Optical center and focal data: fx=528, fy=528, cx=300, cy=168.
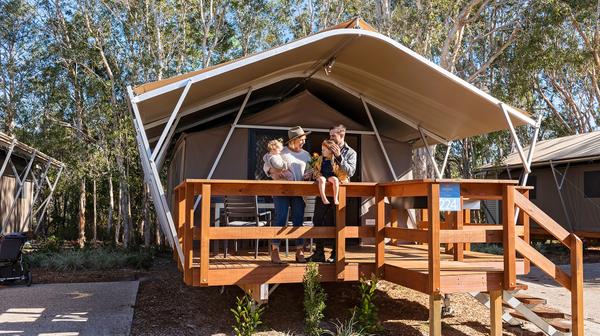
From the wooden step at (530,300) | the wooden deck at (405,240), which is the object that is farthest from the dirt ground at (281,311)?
the wooden deck at (405,240)

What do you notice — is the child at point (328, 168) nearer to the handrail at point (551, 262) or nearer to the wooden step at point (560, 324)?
the handrail at point (551, 262)

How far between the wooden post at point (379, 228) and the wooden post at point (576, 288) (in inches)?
67.8

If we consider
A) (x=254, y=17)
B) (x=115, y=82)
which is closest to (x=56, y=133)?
(x=115, y=82)

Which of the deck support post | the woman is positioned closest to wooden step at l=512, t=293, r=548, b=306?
the deck support post

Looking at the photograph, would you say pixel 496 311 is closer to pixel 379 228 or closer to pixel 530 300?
pixel 530 300

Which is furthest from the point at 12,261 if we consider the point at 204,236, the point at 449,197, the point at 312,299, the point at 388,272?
the point at 449,197

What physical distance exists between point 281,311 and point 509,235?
291cm

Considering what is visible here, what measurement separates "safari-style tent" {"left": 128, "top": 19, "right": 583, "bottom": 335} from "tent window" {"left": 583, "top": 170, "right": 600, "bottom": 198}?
708 cm

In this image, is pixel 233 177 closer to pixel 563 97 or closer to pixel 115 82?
pixel 115 82

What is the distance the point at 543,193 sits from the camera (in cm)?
1528

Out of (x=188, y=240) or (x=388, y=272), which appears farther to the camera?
(x=388, y=272)

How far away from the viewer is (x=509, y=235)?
4.61 m

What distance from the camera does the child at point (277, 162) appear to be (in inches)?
204

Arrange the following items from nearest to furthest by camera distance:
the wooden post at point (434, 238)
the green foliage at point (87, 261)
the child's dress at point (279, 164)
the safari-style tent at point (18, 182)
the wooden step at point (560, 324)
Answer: the wooden post at point (434, 238)
the child's dress at point (279, 164)
the wooden step at point (560, 324)
the green foliage at point (87, 261)
the safari-style tent at point (18, 182)
